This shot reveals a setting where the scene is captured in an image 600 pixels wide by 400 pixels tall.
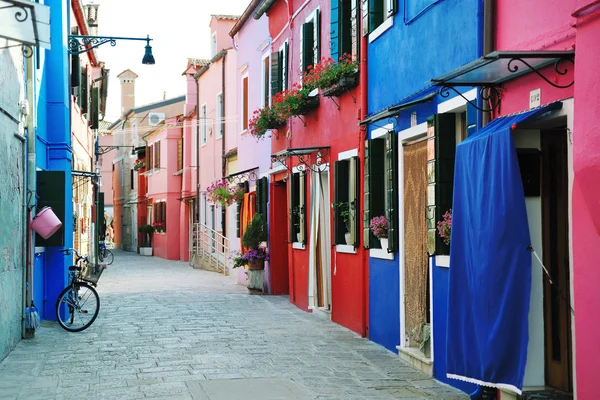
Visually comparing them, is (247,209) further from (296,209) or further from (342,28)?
(342,28)

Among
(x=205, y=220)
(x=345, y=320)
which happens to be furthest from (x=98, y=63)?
(x=345, y=320)

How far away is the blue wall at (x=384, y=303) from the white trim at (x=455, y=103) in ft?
7.68

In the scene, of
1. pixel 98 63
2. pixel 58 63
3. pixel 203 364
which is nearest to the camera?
pixel 203 364

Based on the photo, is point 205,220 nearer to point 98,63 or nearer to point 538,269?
point 98,63

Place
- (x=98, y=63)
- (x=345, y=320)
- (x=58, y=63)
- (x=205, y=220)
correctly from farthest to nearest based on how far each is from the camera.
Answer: (x=205, y=220)
(x=98, y=63)
(x=58, y=63)
(x=345, y=320)

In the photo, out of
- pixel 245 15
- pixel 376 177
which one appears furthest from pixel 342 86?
pixel 245 15

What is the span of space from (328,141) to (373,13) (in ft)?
10.3

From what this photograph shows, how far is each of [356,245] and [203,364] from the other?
137 inches

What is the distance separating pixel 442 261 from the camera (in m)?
8.77

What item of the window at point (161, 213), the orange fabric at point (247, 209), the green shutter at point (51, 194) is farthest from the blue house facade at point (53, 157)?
the window at point (161, 213)

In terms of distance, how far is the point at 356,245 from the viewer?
12516 millimetres

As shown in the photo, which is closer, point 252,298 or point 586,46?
point 586,46

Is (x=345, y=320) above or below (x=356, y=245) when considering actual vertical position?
below

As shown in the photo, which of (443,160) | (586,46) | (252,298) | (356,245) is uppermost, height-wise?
(586,46)
